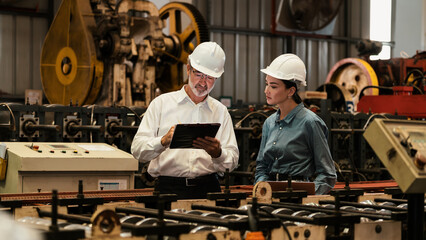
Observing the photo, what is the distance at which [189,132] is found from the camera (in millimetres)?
3188

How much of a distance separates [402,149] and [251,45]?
10679 millimetres

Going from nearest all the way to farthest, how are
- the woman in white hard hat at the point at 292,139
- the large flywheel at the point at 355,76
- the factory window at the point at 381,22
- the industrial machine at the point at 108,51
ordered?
the woman in white hard hat at the point at 292,139 < the industrial machine at the point at 108,51 < the large flywheel at the point at 355,76 < the factory window at the point at 381,22

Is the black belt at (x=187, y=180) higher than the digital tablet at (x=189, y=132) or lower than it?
lower

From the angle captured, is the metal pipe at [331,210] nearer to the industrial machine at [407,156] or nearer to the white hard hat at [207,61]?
the industrial machine at [407,156]

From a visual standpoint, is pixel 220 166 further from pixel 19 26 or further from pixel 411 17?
pixel 411 17

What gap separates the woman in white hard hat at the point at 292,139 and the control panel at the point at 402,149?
4.22 ft

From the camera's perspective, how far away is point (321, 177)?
3.41 m

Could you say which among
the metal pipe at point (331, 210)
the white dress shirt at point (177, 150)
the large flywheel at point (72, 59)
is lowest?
the metal pipe at point (331, 210)

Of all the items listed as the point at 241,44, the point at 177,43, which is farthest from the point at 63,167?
the point at 241,44

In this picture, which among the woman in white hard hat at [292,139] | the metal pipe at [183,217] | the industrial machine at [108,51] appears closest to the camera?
the metal pipe at [183,217]

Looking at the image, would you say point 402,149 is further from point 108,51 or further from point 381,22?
point 381,22

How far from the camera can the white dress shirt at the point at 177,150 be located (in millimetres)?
3363

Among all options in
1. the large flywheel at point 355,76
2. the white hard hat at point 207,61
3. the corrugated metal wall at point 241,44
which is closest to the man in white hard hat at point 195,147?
the white hard hat at point 207,61

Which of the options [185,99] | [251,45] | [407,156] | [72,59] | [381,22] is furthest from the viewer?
[381,22]
